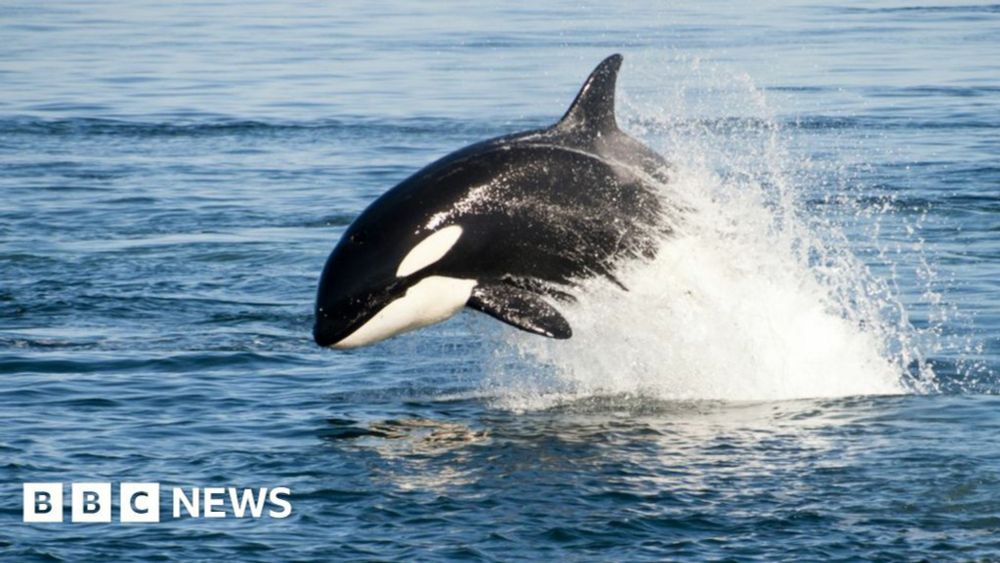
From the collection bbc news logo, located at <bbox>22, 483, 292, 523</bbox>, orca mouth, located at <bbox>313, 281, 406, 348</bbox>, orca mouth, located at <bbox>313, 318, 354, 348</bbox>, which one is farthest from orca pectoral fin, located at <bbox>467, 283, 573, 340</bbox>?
bbc news logo, located at <bbox>22, 483, 292, 523</bbox>

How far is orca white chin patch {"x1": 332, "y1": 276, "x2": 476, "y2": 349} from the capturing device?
38.7 feet

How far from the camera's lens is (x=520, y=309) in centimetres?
1173

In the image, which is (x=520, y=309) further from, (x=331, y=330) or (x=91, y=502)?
(x=91, y=502)

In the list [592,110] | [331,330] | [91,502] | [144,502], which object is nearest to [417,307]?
[331,330]

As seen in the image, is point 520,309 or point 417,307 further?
point 417,307

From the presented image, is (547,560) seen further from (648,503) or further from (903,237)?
(903,237)

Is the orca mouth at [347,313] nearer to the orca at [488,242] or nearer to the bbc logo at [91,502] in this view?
the orca at [488,242]

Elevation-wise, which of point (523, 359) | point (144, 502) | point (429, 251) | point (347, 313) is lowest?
point (144, 502)

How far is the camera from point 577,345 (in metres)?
13.1

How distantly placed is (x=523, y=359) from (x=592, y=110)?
7.35ft

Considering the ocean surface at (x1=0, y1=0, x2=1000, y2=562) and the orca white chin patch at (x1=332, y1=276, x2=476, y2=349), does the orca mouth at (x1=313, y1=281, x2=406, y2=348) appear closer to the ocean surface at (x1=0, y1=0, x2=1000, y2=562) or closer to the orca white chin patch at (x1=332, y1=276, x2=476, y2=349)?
the orca white chin patch at (x1=332, y1=276, x2=476, y2=349)

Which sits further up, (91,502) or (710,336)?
(710,336)

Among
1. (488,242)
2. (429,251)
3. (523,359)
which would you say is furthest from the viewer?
(523,359)

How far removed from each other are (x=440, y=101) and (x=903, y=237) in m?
13.6
